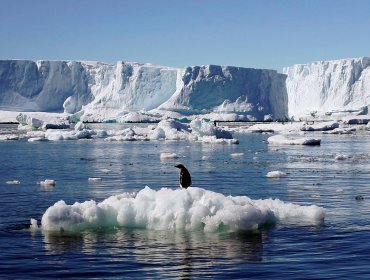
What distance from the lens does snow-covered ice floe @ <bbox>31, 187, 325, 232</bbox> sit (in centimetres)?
1325

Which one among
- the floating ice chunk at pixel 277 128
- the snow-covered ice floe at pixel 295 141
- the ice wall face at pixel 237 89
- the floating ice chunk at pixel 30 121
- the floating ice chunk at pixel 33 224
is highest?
the ice wall face at pixel 237 89

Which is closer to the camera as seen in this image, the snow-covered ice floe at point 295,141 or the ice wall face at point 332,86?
the snow-covered ice floe at point 295,141

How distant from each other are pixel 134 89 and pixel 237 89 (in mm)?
25735

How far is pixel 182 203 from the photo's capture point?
13.5 meters

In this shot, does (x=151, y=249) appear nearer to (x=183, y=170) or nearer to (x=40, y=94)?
(x=183, y=170)

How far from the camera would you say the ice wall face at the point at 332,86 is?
147 metres

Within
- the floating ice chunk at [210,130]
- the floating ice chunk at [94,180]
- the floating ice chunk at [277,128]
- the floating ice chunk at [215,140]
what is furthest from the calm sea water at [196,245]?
the floating ice chunk at [277,128]

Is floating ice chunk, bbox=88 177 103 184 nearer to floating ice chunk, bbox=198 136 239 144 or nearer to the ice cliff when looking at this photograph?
floating ice chunk, bbox=198 136 239 144

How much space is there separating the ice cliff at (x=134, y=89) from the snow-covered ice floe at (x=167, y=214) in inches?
4754

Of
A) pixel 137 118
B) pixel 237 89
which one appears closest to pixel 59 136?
pixel 137 118

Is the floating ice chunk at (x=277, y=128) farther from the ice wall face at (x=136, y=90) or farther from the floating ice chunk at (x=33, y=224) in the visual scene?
the floating ice chunk at (x=33, y=224)

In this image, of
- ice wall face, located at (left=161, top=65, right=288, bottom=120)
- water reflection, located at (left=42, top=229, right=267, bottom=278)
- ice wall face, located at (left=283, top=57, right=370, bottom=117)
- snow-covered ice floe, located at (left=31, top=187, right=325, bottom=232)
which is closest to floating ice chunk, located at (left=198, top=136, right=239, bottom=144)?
snow-covered ice floe, located at (left=31, top=187, right=325, bottom=232)

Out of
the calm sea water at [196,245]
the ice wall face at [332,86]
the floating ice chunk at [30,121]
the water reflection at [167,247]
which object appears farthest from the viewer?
the ice wall face at [332,86]

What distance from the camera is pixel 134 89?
488ft
